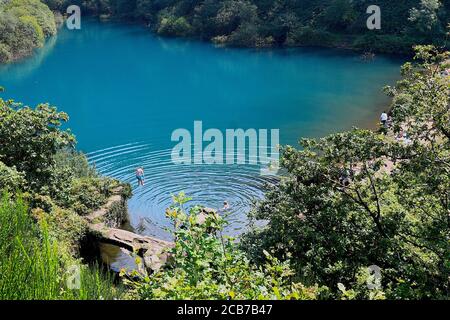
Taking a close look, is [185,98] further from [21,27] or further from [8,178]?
[21,27]

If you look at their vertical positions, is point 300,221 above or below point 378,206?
below

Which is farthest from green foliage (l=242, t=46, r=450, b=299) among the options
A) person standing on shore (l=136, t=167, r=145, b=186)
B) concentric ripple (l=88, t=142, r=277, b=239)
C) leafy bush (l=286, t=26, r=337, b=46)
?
leafy bush (l=286, t=26, r=337, b=46)

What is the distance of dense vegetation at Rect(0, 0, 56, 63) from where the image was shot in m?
55.2

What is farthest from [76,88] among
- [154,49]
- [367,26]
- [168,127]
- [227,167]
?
[367,26]

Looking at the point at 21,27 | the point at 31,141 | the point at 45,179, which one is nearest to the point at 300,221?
the point at 45,179

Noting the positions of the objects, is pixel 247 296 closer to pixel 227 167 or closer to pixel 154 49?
pixel 227 167

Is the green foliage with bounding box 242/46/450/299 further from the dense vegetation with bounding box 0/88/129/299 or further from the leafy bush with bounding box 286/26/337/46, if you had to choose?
the leafy bush with bounding box 286/26/337/46

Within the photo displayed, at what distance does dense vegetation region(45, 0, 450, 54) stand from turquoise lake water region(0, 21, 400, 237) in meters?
3.06

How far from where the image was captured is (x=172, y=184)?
905 inches

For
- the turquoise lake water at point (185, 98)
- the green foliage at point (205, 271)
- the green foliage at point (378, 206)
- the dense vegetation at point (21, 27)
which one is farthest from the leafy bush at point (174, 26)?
the green foliage at point (205, 271)

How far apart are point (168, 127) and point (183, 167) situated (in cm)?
785

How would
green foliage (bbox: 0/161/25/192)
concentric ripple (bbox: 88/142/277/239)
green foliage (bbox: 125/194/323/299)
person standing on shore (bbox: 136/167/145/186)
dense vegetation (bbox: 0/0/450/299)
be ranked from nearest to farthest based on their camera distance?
green foliage (bbox: 125/194/323/299) → dense vegetation (bbox: 0/0/450/299) → green foliage (bbox: 0/161/25/192) → concentric ripple (bbox: 88/142/277/239) → person standing on shore (bbox: 136/167/145/186)

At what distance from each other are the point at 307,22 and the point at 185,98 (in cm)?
2719

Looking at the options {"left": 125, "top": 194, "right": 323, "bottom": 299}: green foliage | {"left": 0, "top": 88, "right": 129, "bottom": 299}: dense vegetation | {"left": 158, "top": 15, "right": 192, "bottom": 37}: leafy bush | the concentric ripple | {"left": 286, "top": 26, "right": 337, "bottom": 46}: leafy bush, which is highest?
{"left": 158, "top": 15, "right": 192, "bottom": 37}: leafy bush
